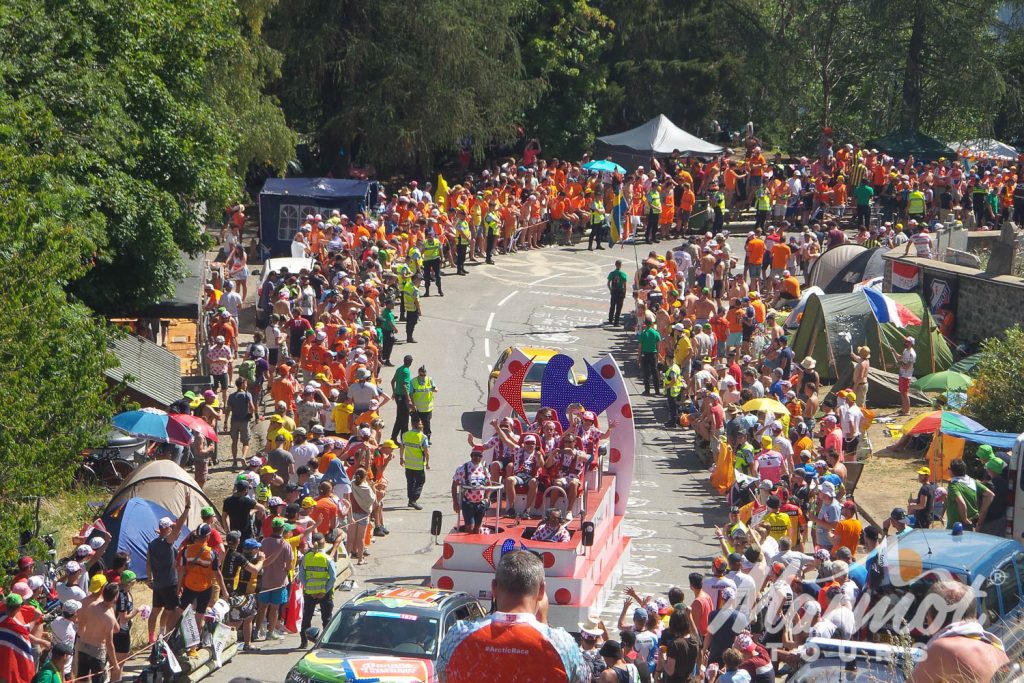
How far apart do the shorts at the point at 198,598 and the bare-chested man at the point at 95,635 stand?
4.47ft

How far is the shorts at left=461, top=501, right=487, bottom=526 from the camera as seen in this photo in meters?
15.6

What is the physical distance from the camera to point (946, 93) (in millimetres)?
43906

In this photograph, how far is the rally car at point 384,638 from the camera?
11867mm

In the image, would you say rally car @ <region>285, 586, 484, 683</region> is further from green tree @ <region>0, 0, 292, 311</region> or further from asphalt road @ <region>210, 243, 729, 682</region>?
green tree @ <region>0, 0, 292, 311</region>

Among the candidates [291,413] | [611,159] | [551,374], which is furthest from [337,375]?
[611,159]

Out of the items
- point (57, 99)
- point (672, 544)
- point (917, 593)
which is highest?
point (57, 99)

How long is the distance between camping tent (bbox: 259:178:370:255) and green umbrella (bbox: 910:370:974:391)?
47.3ft

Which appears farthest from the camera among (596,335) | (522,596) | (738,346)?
(596,335)

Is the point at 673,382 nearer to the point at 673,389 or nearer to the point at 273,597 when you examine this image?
the point at 673,389

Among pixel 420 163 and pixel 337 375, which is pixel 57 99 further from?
pixel 420 163

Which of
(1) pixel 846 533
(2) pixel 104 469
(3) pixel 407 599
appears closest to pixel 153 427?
(2) pixel 104 469

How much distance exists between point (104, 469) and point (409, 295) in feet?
26.3

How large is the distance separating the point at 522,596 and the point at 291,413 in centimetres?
1508

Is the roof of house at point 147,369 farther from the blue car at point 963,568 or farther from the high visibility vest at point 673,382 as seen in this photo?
the blue car at point 963,568
